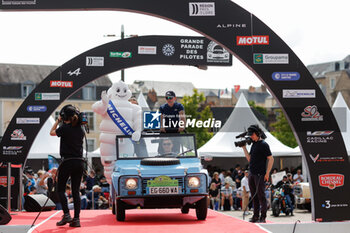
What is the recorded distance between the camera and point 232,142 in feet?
98.9

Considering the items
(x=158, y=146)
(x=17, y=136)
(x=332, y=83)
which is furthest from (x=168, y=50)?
(x=332, y=83)

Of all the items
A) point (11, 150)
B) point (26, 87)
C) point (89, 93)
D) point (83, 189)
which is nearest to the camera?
point (11, 150)

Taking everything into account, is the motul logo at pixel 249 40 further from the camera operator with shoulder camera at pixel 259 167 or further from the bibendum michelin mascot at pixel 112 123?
the bibendum michelin mascot at pixel 112 123

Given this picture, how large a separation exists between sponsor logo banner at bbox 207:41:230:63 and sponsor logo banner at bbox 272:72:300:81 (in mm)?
6391

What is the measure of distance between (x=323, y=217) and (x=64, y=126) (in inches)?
256

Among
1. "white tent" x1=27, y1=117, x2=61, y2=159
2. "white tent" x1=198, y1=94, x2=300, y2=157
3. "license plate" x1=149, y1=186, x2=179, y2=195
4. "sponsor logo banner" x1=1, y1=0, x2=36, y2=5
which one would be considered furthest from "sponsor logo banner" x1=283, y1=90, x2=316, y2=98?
"white tent" x1=27, y1=117, x2=61, y2=159

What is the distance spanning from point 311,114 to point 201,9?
11.2 ft

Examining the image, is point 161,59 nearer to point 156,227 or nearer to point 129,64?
point 129,64

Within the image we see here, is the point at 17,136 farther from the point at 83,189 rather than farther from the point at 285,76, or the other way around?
the point at 285,76

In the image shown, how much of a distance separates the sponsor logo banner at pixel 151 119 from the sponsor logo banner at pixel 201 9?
2.38m

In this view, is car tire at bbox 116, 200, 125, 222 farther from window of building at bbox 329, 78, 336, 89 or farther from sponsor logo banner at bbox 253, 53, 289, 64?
window of building at bbox 329, 78, 336, 89

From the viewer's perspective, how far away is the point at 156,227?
388 inches

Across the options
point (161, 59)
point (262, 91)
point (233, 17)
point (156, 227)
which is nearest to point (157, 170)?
point (156, 227)

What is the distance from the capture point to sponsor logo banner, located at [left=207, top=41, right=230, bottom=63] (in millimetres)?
19672
